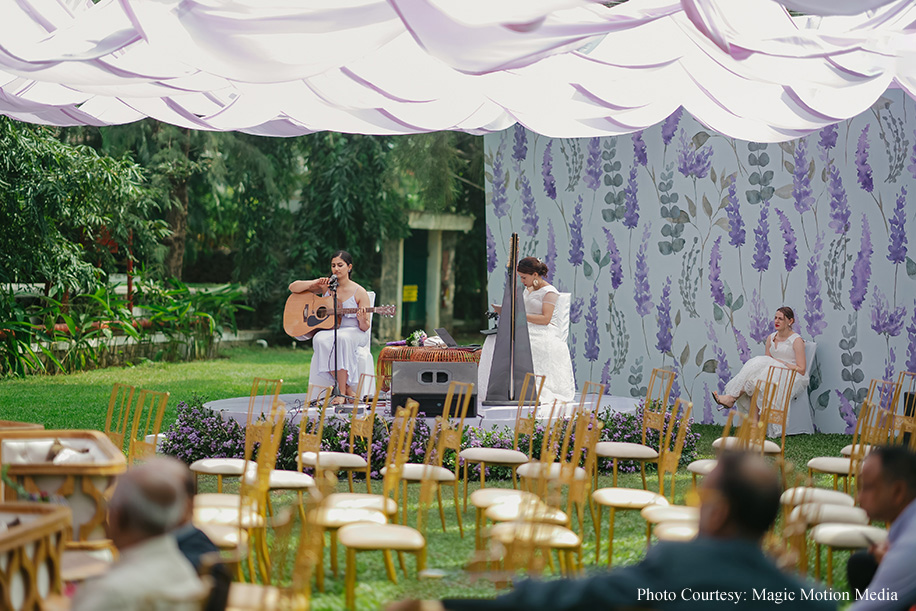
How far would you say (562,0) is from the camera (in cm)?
423

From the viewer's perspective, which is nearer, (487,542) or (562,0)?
(562,0)

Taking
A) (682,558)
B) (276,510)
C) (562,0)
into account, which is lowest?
(276,510)

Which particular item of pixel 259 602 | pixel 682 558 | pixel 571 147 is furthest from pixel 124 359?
pixel 682 558

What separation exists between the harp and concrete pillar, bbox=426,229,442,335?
44.3 feet

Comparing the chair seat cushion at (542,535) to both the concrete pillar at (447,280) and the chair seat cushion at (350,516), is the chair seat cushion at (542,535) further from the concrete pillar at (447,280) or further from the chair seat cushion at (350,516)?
the concrete pillar at (447,280)

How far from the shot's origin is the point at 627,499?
5.00 meters

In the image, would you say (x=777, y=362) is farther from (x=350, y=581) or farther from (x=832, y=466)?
(x=350, y=581)

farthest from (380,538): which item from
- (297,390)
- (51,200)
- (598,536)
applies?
(51,200)

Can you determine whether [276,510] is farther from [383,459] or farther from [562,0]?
[562,0]

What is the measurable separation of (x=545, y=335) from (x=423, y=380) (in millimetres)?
1589

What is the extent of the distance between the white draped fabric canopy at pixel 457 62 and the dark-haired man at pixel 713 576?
7.75ft

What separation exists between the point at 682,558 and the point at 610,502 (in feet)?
7.93

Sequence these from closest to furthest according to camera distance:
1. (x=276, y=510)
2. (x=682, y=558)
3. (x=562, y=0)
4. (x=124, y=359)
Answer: (x=682, y=558), (x=562, y=0), (x=276, y=510), (x=124, y=359)

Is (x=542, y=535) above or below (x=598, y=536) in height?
above
